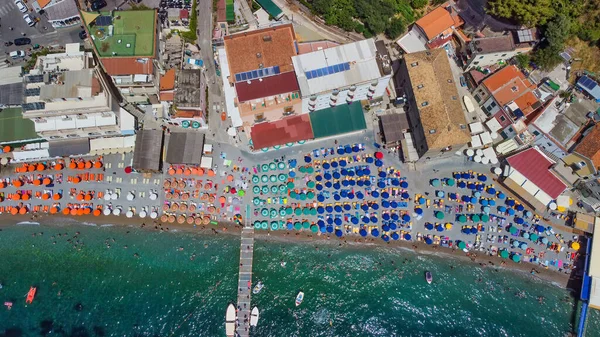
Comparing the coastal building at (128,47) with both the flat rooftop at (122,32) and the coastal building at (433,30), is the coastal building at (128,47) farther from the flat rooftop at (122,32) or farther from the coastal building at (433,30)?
the coastal building at (433,30)

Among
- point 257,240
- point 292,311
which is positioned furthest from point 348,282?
point 257,240

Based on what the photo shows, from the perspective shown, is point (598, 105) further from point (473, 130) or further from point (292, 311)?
point (292, 311)

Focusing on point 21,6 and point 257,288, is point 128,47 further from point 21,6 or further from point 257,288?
point 257,288

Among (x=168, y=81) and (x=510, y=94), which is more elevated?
(x=510, y=94)

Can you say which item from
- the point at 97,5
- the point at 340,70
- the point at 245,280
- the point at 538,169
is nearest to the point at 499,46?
the point at 538,169

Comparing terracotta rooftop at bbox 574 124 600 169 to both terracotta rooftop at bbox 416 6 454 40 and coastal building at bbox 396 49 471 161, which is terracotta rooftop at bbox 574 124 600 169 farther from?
terracotta rooftop at bbox 416 6 454 40

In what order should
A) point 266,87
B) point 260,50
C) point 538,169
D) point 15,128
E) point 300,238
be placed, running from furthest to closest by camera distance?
1. point 538,169
2. point 300,238
3. point 15,128
4. point 260,50
5. point 266,87
